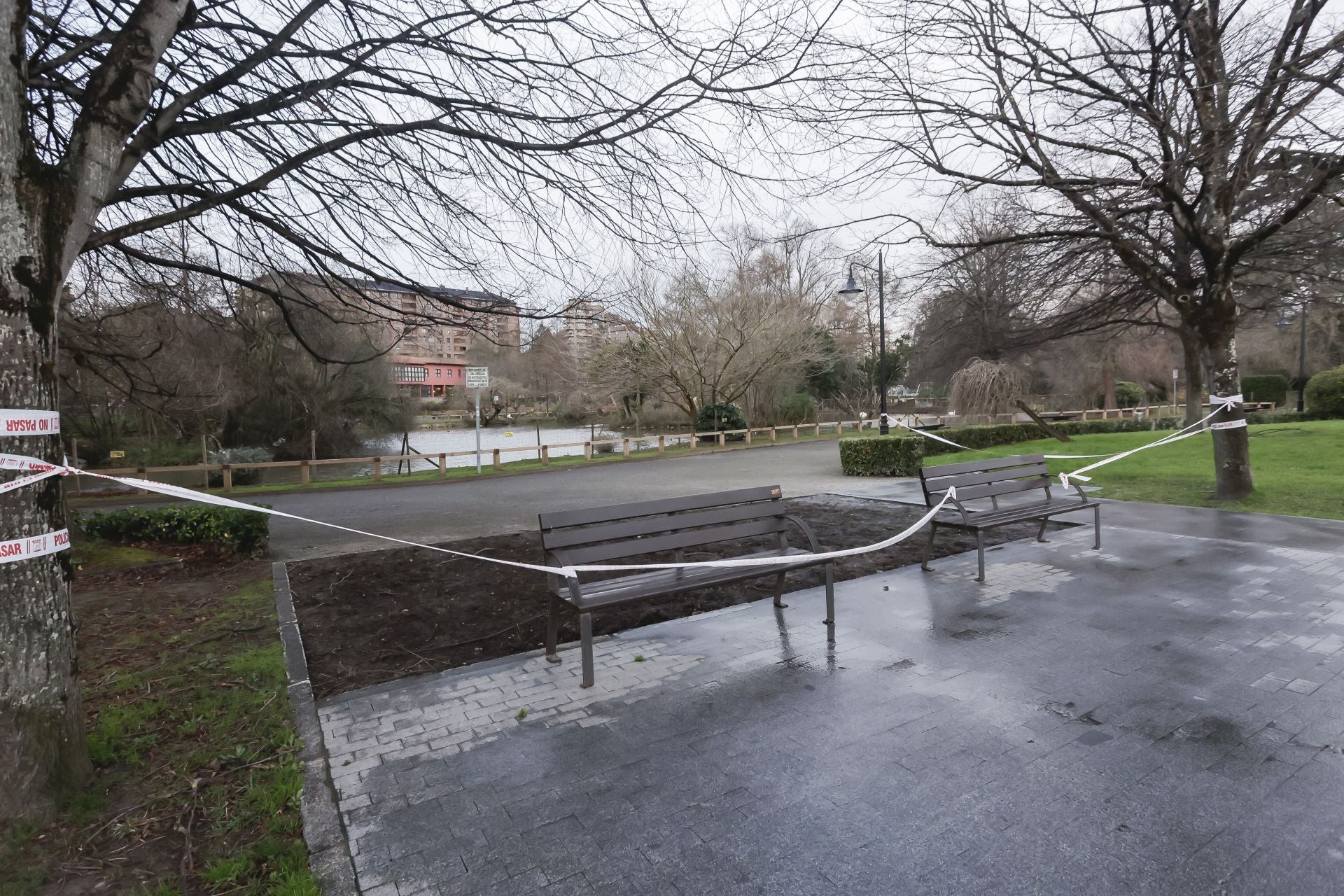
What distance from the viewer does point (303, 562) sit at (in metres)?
7.62

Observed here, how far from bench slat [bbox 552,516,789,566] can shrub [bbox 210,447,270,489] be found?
18369mm

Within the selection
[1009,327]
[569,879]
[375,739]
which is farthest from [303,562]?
[1009,327]

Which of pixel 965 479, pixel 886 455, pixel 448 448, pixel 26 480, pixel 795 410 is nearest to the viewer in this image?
pixel 26 480

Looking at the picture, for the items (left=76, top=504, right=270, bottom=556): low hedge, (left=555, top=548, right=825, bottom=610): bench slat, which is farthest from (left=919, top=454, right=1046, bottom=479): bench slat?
(left=76, top=504, right=270, bottom=556): low hedge

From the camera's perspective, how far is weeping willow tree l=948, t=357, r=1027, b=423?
21.2 m

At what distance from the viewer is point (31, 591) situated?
2.69 metres

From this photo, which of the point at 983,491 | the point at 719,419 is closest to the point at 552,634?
the point at 983,491

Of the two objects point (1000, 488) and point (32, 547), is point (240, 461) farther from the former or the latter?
point (1000, 488)

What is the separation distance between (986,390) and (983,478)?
16.6m

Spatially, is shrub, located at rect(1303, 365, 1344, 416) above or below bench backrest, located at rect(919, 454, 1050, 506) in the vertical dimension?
above

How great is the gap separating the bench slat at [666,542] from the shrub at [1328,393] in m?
25.1

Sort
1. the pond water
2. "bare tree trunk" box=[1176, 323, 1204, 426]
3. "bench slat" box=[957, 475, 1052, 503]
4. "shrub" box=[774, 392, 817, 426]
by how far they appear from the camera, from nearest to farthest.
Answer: "bench slat" box=[957, 475, 1052, 503] → "bare tree trunk" box=[1176, 323, 1204, 426] → the pond water → "shrub" box=[774, 392, 817, 426]

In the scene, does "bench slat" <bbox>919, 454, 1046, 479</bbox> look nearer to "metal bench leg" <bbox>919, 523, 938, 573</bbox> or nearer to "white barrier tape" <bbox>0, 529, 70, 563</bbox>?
"metal bench leg" <bbox>919, 523, 938, 573</bbox>

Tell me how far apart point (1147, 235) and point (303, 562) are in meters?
10.7
